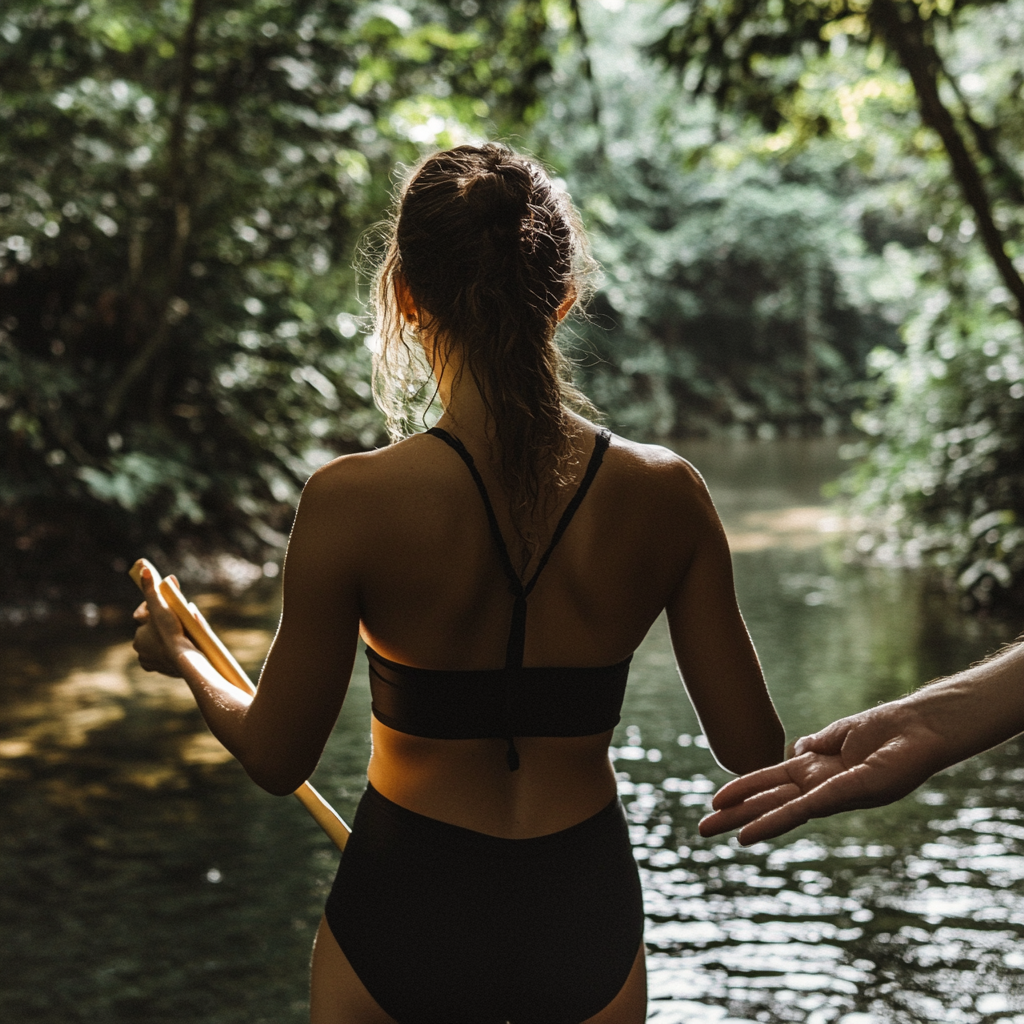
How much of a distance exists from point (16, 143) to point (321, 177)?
2558mm

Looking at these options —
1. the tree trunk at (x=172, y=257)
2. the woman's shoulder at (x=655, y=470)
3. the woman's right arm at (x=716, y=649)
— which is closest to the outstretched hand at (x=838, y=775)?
the woman's right arm at (x=716, y=649)

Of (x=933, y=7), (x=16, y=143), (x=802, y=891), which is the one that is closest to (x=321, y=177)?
(x=16, y=143)

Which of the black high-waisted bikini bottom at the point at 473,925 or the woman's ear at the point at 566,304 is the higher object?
the woman's ear at the point at 566,304

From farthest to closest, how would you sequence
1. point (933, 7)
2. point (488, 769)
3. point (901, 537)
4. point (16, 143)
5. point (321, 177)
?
1. point (901, 537)
2. point (321, 177)
3. point (16, 143)
4. point (933, 7)
5. point (488, 769)

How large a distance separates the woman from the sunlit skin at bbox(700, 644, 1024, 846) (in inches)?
9.5

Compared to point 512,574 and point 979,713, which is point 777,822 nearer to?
point 979,713

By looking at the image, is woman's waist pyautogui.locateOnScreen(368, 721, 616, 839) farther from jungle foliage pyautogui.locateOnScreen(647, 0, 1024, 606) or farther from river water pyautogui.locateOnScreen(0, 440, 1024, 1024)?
jungle foliage pyautogui.locateOnScreen(647, 0, 1024, 606)

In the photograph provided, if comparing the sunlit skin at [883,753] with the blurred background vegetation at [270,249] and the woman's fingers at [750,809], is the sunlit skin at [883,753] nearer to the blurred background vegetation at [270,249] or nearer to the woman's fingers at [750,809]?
the woman's fingers at [750,809]

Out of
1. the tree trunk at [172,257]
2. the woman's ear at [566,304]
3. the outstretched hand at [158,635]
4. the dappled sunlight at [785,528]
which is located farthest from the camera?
the dappled sunlight at [785,528]

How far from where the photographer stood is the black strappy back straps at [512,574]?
1602 mm

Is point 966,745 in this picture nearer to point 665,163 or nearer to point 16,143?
point 16,143

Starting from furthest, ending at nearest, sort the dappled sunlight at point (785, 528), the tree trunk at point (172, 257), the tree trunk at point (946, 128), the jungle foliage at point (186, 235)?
the dappled sunlight at point (785, 528) → the tree trunk at point (172, 257) → the jungle foliage at point (186, 235) → the tree trunk at point (946, 128)

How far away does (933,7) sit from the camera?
19.8 feet

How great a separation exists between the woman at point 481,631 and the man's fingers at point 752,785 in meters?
0.19
